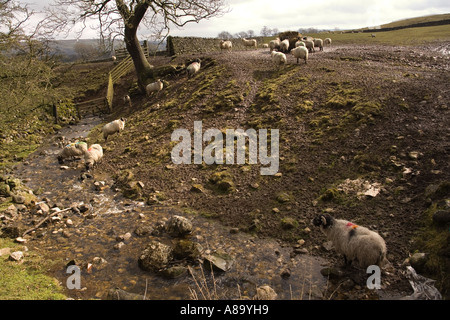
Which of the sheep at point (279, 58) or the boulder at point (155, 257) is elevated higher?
the sheep at point (279, 58)

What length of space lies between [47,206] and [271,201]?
685cm

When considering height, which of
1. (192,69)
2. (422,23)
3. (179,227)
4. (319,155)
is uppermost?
(422,23)

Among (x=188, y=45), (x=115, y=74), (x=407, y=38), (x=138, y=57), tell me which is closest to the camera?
(x=138, y=57)

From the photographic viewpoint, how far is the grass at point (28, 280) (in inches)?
214

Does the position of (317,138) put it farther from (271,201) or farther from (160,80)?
(160,80)

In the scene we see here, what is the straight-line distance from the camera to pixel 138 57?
22047 mm

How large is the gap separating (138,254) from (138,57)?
1839 cm

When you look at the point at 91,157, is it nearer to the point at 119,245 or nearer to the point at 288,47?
the point at 119,245

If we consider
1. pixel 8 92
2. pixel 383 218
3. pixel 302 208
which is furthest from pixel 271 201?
pixel 8 92

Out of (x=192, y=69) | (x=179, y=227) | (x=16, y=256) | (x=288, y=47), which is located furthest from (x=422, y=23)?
(x=16, y=256)

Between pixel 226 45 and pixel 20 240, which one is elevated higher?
pixel 226 45

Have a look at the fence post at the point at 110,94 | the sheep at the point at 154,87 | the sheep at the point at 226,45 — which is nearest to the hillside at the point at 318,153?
the sheep at the point at 154,87

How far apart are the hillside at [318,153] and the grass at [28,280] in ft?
11.5

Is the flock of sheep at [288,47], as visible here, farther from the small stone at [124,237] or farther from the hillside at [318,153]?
the small stone at [124,237]
